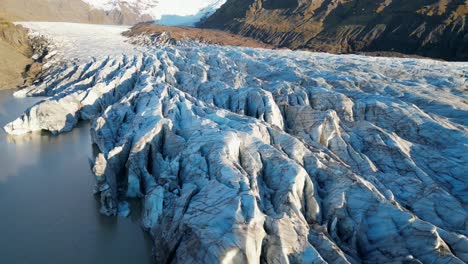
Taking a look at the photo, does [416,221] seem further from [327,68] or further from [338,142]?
[327,68]

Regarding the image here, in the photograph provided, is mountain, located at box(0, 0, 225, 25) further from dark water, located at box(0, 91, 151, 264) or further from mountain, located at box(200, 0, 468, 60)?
dark water, located at box(0, 91, 151, 264)

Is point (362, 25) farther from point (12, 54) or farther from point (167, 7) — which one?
point (167, 7)

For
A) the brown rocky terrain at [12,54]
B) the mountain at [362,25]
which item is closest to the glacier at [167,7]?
the mountain at [362,25]

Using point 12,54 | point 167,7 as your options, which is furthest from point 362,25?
point 167,7

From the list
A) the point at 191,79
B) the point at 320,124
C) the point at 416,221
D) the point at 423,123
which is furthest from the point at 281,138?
the point at 191,79

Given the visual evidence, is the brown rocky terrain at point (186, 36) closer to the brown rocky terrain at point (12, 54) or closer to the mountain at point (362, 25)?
the mountain at point (362, 25)

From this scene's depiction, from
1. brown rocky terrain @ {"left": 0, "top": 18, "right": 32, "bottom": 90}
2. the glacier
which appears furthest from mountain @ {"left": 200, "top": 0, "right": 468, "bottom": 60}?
the glacier
